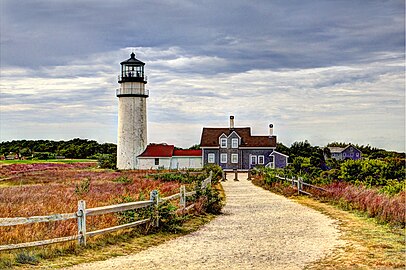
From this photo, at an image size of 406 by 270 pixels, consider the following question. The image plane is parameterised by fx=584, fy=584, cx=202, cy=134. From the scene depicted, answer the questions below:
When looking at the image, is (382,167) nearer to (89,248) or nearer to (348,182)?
(348,182)

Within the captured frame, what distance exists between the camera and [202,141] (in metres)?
65.5

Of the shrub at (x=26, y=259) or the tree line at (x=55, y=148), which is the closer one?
the shrub at (x=26, y=259)

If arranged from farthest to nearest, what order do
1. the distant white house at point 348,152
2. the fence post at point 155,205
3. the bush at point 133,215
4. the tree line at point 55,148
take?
the tree line at point 55,148 → the distant white house at point 348,152 → the fence post at point 155,205 → the bush at point 133,215

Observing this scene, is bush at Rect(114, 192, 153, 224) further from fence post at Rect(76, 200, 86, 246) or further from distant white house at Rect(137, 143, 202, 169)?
distant white house at Rect(137, 143, 202, 169)

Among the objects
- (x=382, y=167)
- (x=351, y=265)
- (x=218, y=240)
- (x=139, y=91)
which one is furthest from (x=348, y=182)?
(x=139, y=91)

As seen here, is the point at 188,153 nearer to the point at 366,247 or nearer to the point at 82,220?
the point at 366,247

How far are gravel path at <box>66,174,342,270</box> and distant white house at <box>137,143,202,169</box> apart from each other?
41967mm

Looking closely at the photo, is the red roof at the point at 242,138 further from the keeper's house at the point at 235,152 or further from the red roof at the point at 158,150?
the red roof at the point at 158,150

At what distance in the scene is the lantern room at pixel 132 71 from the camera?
60.0 meters

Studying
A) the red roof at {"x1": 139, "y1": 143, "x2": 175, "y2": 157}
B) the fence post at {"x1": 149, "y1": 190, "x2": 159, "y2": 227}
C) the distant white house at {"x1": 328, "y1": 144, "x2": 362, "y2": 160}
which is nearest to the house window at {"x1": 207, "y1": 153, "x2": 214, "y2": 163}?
the red roof at {"x1": 139, "y1": 143, "x2": 175, "y2": 157}

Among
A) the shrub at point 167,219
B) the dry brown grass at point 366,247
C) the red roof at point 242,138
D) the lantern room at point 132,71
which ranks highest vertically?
the lantern room at point 132,71

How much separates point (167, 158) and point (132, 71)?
32.8 ft

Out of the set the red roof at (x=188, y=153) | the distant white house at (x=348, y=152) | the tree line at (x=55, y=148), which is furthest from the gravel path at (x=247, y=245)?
the tree line at (x=55, y=148)

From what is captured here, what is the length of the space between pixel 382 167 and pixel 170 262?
728 inches
